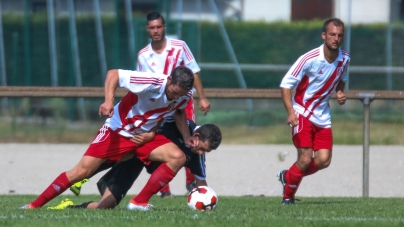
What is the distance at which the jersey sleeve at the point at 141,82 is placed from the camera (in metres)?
6.48

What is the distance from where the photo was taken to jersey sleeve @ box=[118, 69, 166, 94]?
6484 mm

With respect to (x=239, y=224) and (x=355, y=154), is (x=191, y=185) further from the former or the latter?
(x=355, y=154)

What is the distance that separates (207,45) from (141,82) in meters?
12.1

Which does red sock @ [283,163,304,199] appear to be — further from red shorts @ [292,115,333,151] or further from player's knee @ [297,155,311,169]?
red shorts @ [292,115,333,151]

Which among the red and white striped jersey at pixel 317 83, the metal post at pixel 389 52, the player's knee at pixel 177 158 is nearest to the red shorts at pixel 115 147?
the player's knee at pixel 177 158

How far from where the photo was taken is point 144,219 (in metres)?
5.65

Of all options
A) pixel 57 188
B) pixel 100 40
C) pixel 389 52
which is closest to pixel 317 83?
pixel 57 188

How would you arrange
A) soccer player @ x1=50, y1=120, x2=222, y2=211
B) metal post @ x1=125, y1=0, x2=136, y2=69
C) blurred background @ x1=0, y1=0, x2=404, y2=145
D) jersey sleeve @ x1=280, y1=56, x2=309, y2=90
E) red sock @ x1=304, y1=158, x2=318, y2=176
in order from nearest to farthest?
soccer player @ x1=50, y1=120, x2=222, y2=211, jersey sleeve @ x1=280, y1=56, x2=309, y2=90, red sock @ x1=304, y1=158, x2=318, y2=176, blurred background @ x1=0, y1=0, x2=404, y2=145, metal post @ x1=125, y1=0, x2=136, y2=69

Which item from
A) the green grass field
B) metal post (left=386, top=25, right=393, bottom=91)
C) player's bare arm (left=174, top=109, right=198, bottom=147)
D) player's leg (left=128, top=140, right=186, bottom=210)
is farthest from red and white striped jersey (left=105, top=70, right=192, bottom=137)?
metal post (left=386, top=25, right=393, bottom=91)

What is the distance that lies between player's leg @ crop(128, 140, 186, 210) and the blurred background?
10.2 metres

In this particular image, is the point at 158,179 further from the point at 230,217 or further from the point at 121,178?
the point at 230,217

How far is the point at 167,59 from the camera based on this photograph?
8484 millimetres

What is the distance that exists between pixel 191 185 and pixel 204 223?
3.73 m

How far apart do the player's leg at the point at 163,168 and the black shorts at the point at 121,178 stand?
0.35m
